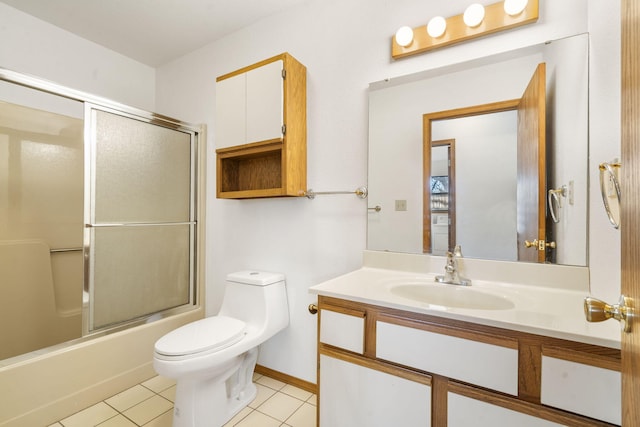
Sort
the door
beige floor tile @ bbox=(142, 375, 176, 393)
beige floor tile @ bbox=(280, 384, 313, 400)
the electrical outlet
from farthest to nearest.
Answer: beige floor tile @ bbox=(142, 375, 176, 393) → beige floor tile @ bbox=(280, 384, 313, 400) → the electrical outlet → the door

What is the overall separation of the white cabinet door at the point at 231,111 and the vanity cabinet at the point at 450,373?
3.88 ft

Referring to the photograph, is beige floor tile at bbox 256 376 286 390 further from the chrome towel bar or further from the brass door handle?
the brass door handle

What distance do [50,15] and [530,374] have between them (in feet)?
10.5

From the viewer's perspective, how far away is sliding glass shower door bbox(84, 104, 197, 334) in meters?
1.79

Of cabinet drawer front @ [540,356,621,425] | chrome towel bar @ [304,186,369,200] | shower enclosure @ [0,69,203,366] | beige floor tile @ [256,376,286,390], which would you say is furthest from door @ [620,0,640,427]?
shower enclosure @ [0,69,203,366]

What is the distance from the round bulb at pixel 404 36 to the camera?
1429 mm

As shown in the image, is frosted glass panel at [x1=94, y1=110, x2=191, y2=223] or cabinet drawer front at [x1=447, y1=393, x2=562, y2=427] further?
frosted glass panel at [x1=94, y1=110, x2=191, y2=223]


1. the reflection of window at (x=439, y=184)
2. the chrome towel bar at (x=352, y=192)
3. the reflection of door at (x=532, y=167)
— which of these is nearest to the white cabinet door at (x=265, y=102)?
the chrome towel bar at (x=352, y=192)

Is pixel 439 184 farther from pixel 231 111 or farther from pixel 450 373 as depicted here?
pixel 231 111

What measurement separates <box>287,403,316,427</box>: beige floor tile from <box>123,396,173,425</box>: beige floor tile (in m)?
0.71

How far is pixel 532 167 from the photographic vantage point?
1194 mm

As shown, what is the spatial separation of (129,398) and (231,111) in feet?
6.04

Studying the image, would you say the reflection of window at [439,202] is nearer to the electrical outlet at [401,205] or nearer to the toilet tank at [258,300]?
the electrical outlet at [401,205]

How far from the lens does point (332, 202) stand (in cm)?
171
